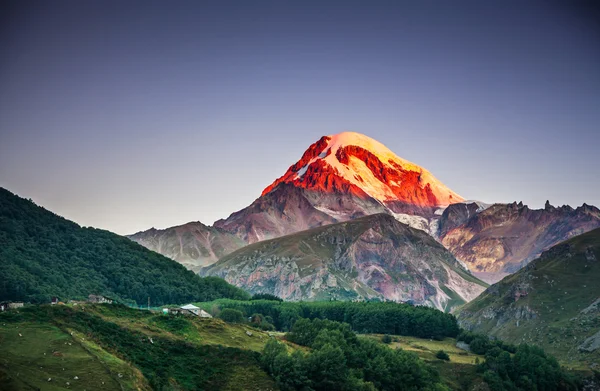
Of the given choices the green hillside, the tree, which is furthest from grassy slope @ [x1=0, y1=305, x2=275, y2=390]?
the tree

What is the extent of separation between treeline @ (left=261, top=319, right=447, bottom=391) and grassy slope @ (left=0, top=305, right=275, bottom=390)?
211 inches

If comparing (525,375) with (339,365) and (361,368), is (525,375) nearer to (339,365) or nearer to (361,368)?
(361,368)

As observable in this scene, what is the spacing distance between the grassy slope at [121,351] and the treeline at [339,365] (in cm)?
535

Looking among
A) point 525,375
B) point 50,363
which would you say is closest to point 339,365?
point 50,363

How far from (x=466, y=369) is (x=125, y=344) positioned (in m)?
119

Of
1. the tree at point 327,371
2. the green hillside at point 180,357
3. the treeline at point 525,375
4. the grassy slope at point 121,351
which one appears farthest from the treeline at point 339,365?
the treeline at point 525,375

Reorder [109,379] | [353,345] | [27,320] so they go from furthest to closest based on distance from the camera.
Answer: [353,345] → [27,320] → [109,379]

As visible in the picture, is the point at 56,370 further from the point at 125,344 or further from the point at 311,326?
the point at 311,326

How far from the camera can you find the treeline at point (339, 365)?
12762 centimetres

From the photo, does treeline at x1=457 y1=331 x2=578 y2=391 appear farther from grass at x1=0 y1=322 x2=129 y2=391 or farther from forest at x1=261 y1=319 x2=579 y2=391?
grass at x1=0 y1=322 x2=129 y2=391

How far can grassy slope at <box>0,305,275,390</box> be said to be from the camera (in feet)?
302

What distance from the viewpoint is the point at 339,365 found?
136 m

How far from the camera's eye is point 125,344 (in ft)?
394

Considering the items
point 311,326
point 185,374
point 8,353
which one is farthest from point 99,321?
point 311,326
